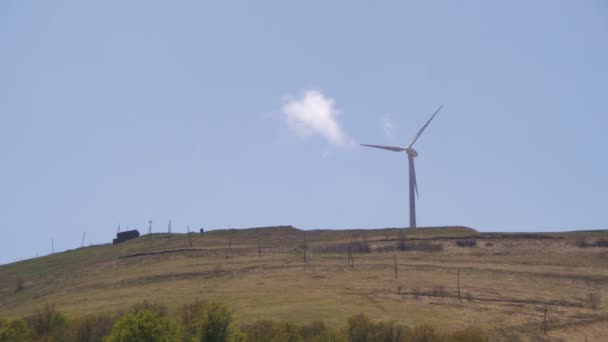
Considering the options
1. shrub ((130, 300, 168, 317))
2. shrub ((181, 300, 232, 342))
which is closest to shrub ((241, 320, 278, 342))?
shrub ((181, 300, 232, 342))

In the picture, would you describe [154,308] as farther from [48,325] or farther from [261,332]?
[261,332]

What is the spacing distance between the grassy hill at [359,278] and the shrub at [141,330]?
15.6 meters

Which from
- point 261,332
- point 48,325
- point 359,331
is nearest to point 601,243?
point 359,331

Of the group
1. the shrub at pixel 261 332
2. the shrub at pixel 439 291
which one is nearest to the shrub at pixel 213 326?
the shrub at pixel 261 332

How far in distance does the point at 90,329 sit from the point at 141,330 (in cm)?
1215

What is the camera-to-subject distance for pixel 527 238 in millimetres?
89688

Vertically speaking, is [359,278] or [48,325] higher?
[359,278]

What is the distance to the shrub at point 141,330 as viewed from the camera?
125 ft

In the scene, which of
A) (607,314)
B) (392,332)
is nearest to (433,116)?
(607,314)

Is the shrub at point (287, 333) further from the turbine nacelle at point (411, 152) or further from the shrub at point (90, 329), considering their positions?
the turbine nacelle at point (411, 152)

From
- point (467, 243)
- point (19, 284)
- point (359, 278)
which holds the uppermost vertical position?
point (467, 243)

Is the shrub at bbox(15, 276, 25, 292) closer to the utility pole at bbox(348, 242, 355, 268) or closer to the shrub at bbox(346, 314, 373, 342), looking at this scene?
the utility pole at bbox(348, 242, 355, 268)

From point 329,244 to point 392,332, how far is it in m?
51.5

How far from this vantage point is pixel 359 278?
241 ft
